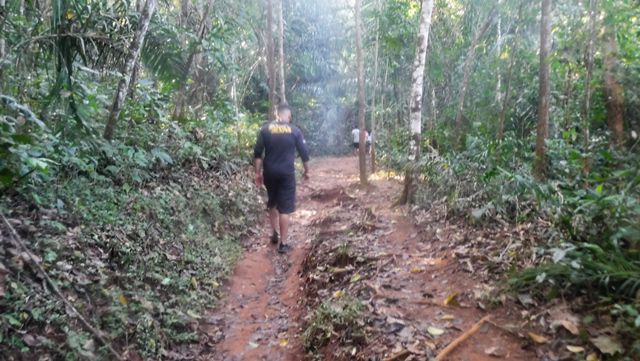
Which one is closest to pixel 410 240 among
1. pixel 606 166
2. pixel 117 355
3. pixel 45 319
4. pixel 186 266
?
pixel 606 166

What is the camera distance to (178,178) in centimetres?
756

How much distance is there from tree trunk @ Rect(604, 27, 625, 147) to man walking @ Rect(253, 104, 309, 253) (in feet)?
13.6

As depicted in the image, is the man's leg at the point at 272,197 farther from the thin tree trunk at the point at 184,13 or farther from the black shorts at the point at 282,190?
the thin tree trunk at the point at 184,13

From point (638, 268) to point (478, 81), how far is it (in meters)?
11.5

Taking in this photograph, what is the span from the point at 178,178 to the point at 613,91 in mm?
6577

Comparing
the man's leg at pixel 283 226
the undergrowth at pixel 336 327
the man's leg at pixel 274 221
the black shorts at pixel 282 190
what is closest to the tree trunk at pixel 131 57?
the black shorts at pixel 282 190

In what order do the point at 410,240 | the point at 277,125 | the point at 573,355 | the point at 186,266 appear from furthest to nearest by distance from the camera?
the point at 277,125 → the point at 410,240 → the point at 186,266 → the point at 573,355

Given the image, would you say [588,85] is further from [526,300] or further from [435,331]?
[435,331]

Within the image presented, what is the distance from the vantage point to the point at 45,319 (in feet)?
11.1

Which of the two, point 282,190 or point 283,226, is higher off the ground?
point 282,190

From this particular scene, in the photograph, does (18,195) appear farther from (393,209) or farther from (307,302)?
(393,209)

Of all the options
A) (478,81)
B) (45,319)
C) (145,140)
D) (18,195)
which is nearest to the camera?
(45,319)

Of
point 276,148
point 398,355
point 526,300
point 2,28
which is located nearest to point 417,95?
point 276,148

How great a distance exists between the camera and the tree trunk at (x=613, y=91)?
5.28 meters
